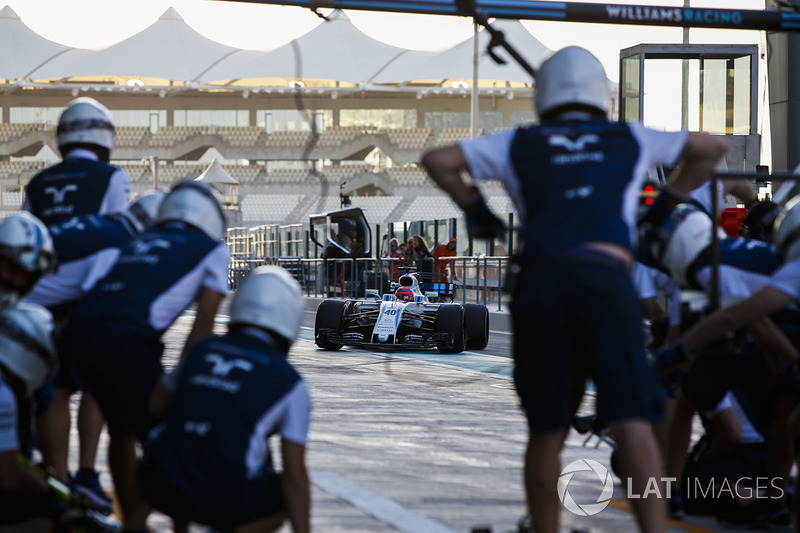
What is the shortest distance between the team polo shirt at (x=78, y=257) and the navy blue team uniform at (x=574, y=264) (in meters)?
1.90

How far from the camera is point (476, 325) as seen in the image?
16062 mm

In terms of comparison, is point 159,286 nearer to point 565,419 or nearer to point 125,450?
point 125,450

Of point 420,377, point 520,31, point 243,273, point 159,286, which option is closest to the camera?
point 159,286

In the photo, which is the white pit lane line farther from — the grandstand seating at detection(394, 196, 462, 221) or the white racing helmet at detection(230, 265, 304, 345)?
the grandstand seating at detection(394, 196, 462, 221)

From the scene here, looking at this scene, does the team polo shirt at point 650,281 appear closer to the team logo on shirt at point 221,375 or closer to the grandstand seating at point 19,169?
the team logo on shirt at point 221,375

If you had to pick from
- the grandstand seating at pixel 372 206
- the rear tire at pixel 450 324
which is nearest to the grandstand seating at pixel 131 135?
the grandstand seating at pixel 372 206

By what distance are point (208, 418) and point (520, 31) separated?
65345mm

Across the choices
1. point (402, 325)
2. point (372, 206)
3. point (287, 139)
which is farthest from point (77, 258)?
point (287, 139)

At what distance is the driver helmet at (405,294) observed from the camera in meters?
16.8

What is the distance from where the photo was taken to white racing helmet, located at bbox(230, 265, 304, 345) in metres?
3.93

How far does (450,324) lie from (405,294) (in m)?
1.26

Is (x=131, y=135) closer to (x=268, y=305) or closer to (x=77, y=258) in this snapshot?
(x=77, y=258)

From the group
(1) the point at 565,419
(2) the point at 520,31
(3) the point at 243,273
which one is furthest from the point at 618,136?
(2) the point at 520,31

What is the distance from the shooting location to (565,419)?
12.7 feet
